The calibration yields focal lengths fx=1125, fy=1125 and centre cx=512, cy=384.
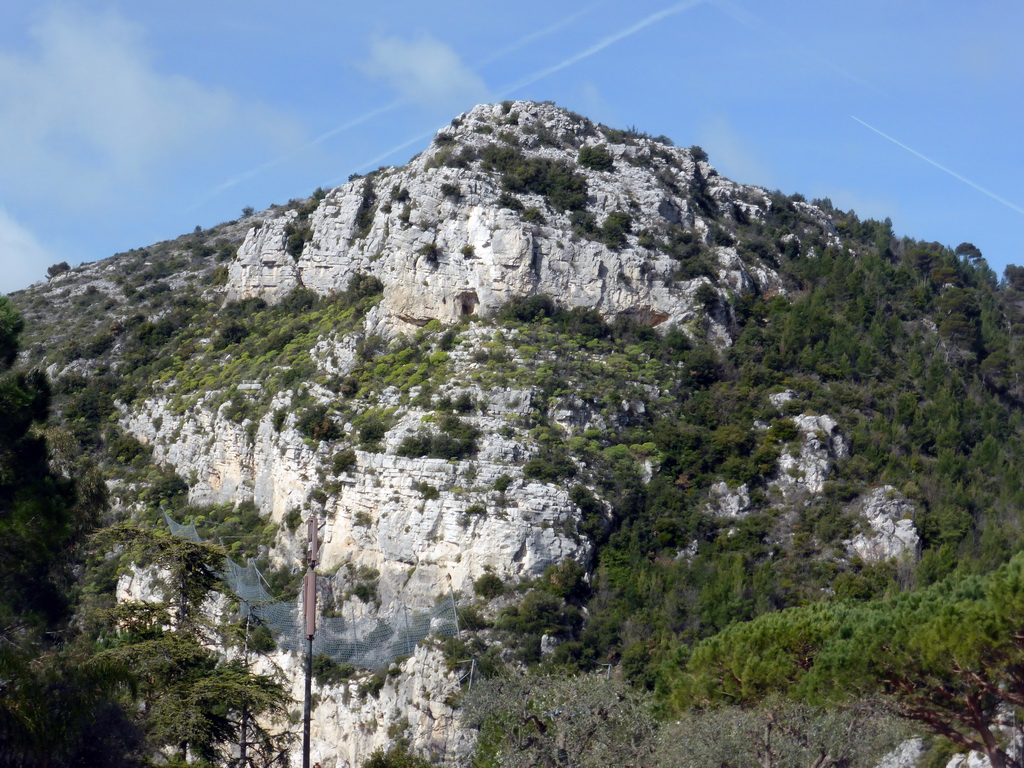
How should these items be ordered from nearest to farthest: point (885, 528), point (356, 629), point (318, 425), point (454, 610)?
point (454, 610) → point (356, 629) → point (885, 528) → point (318, 425)

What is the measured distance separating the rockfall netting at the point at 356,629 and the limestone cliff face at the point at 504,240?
1609 cm

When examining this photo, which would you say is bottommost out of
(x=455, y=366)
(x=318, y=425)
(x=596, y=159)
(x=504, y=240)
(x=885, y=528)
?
(x=885, y=528)

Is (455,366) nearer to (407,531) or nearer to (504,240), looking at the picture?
(504,240)

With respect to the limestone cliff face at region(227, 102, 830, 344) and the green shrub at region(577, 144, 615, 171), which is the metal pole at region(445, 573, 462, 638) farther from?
the green shrub at region(577, 144, 615, 171)

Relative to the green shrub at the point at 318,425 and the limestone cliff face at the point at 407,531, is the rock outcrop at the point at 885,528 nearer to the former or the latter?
the limestone cliff face at the point at 407,531

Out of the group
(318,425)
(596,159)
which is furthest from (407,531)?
(596,159)

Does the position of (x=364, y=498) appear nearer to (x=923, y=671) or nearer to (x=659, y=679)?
(x=659, y=679)

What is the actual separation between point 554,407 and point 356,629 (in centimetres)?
1195

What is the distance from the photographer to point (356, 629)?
3806 centimetres

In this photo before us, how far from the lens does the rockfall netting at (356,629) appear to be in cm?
3666

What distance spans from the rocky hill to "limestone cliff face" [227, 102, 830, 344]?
0.16m

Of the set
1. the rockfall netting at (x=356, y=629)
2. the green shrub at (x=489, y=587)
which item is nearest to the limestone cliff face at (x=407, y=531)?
the green shrub at (x=489, y=587)

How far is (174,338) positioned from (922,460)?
3893 cm

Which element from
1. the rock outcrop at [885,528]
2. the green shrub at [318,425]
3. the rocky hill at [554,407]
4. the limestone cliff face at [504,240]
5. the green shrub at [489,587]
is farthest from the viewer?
the limestone cliff face at [504,240]
